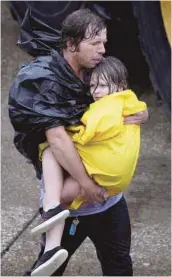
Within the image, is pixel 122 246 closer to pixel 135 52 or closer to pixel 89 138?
pixel 89 138

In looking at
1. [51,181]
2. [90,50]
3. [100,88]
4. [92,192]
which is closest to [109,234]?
[92,192]

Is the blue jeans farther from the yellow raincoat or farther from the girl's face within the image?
the girl's face

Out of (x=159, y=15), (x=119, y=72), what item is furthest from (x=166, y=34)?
(x=119, y=72)

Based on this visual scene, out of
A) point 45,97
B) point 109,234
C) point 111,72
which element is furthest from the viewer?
point 109,234

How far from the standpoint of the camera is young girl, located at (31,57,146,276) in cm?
295

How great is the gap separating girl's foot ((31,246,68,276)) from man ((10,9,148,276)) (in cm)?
23

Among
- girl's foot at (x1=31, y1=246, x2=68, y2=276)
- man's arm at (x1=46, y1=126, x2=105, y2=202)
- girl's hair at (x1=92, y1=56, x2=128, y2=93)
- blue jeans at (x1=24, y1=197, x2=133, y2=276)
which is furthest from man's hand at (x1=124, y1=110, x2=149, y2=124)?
girl's foot at (x1=31, y1=246, x2=68, y2=276)

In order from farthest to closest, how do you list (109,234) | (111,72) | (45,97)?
1. (109,234)
2. (111,72)
3. (45,97)

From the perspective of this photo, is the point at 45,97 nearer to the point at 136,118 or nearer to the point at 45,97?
the point at 45,97

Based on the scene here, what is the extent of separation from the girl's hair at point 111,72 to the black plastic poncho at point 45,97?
0.27 ft

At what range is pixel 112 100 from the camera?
2990 millimetres

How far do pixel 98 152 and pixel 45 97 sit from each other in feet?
0.93

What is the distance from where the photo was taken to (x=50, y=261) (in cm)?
295

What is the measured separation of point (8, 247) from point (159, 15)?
188cm
